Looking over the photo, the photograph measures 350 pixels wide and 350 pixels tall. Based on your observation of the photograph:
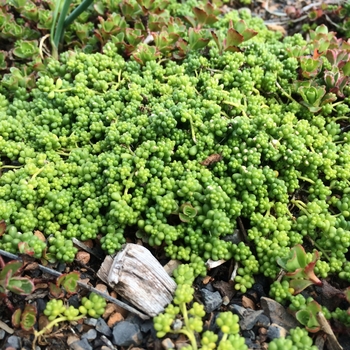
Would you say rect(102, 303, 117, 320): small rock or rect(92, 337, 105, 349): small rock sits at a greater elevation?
rect(102, 303, 117, 320): small rock

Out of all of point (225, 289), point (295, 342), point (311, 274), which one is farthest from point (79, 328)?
point (311, 274)

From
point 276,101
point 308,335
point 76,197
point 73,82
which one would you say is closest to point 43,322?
point 76,197

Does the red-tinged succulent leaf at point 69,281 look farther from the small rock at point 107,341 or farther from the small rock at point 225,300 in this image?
the small rock at point 225,300

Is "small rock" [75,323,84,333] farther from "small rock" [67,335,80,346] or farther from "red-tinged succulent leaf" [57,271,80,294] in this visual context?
"red-tinged succulent leaf" [57,271,80,294]

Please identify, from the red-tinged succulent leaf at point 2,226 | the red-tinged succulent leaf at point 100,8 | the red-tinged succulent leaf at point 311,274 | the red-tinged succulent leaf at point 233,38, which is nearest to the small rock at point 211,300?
the red-tinged succulent leaf at point 311,274

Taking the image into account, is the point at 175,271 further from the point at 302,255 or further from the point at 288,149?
the point at 288,149

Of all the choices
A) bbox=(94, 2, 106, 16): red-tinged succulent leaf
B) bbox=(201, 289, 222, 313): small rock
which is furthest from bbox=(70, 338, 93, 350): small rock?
bbox=(94, 2, 106, 16): red-tinged succulent leaf
